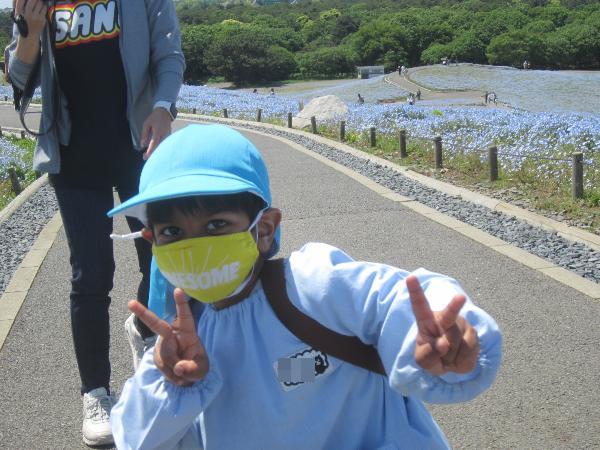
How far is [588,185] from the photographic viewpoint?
878 centimetres

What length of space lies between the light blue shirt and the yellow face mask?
91mm

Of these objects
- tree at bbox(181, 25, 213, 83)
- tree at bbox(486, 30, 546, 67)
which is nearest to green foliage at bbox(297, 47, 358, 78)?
tree at bbox(181, 25, 213, 83)

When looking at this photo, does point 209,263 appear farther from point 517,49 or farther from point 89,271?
point 517,49

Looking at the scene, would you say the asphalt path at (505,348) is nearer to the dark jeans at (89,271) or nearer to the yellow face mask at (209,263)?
the dark jeans at (89,271)

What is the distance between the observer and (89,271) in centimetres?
321

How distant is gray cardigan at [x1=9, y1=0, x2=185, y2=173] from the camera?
313cm

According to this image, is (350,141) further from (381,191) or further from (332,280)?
(332,280)

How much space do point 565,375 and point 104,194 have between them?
8.03 feet

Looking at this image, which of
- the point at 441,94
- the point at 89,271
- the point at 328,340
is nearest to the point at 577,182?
the point at 89,271

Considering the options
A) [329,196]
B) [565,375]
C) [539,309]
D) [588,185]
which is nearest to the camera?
[565,375]

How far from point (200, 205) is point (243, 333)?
1.12 ft

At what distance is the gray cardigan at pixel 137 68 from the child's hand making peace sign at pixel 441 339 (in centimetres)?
198

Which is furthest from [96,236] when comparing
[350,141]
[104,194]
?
[350,141]

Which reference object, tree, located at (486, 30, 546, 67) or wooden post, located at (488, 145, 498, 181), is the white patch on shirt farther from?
tree, located at (486, 30, 546, 67)
